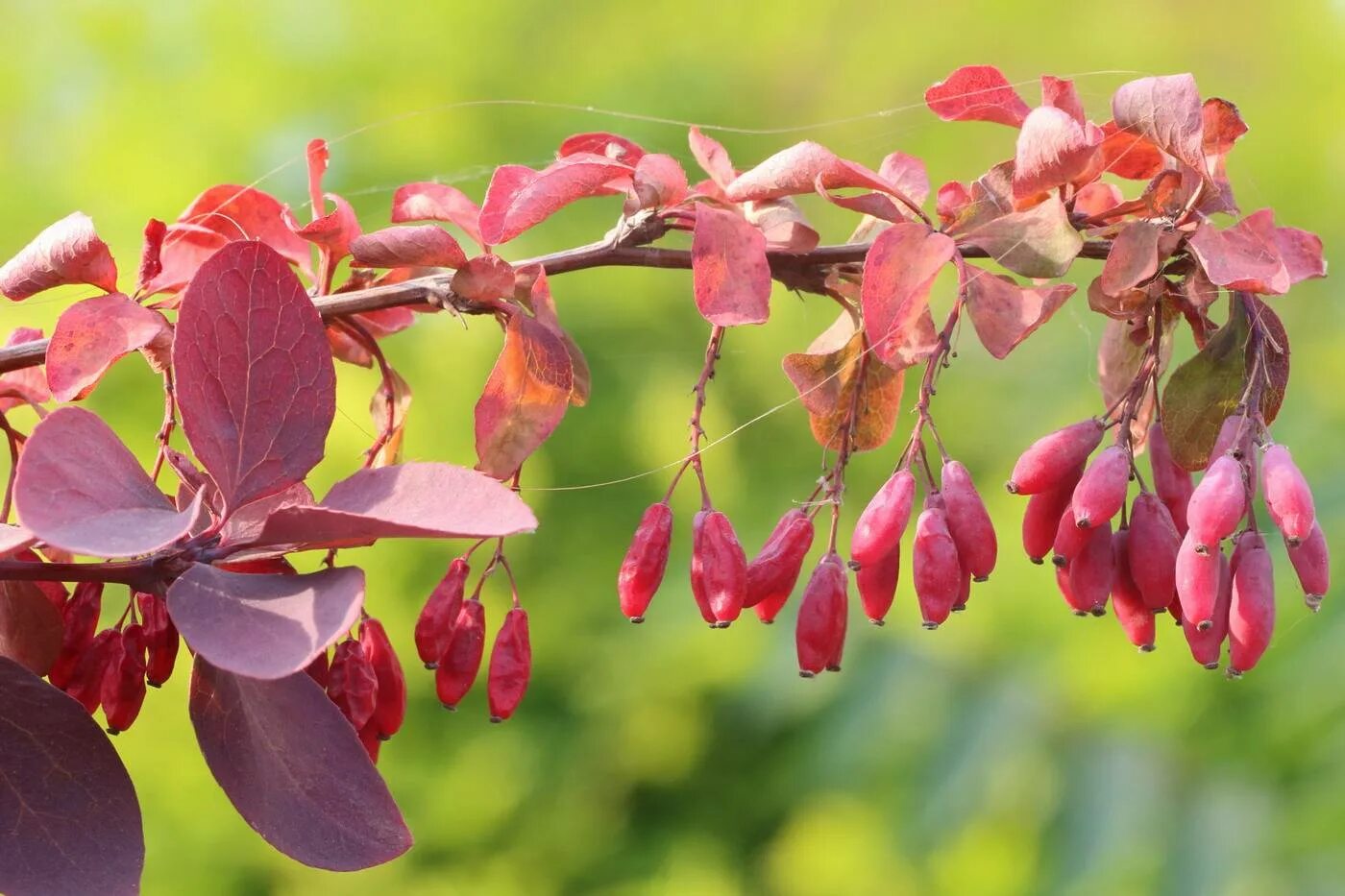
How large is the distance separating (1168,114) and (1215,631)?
5.3 inches

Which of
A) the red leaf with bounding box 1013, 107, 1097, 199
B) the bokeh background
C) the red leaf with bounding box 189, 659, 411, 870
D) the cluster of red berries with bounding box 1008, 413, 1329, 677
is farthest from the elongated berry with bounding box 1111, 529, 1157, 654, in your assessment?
the bokeh background

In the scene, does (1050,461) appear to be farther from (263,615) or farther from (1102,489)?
(263,615)

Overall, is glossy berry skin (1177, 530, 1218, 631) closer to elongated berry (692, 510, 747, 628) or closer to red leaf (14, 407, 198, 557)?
elongated berry (692, 510, 747, 628)

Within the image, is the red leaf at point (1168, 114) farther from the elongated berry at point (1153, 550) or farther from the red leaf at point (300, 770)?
the red leaf at point (300, 770)

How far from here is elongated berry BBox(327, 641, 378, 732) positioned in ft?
1.22

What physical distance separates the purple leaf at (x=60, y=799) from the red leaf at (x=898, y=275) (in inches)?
8.2

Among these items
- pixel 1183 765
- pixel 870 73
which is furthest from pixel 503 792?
pixel 870 73

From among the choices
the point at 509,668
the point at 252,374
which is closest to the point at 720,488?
the point at 509,668

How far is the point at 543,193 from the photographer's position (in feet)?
1.14

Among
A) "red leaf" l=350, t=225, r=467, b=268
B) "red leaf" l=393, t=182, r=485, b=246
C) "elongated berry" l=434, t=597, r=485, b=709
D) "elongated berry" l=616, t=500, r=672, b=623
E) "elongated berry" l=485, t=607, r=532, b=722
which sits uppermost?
"red leaf" l=350, t=225, r=467, b=268

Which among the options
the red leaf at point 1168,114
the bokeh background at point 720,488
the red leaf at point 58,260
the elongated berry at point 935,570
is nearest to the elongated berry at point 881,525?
the elongated berry at point 935,570

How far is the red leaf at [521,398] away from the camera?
14.0 inches

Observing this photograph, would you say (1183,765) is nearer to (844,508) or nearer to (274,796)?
(844,508)

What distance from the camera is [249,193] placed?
1.38 ft
